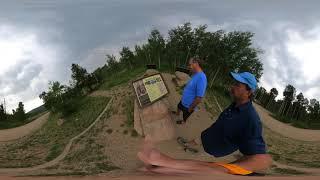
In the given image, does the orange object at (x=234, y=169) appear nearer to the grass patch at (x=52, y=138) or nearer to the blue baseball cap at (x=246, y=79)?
the blue baseball cap at (x=246, y=79)

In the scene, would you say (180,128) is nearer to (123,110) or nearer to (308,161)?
(123,110)

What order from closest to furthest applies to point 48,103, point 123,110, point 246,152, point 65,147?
point 246,152 < point 48,103 < point 65,147 < point 123,110

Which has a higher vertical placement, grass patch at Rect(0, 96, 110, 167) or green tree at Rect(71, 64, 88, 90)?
green tree at Rect(71, 64, 88, 90)

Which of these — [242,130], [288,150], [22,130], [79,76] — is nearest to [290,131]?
[288,150]

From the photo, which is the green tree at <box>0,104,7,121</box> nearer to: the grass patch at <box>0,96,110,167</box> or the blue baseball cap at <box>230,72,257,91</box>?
the grass patch at <box>0,96,110,167</box>

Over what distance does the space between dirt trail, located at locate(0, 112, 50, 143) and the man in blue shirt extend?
0.95m

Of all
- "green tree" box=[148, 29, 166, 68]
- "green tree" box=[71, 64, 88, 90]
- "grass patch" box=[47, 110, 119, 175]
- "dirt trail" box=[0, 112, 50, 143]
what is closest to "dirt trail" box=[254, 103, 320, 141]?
"green tree" box=[148, 29, 166, 68]

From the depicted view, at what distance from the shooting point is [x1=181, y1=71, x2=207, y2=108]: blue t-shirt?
2.23 metres

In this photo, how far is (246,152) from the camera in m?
1.65

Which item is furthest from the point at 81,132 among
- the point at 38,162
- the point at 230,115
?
the point at 230,115

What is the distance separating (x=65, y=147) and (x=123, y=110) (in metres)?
0.48

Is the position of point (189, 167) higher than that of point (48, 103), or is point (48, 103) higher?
point (48, 103)

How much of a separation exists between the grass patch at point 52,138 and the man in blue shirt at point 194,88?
79cm

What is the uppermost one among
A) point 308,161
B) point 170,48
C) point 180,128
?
point 170,48
